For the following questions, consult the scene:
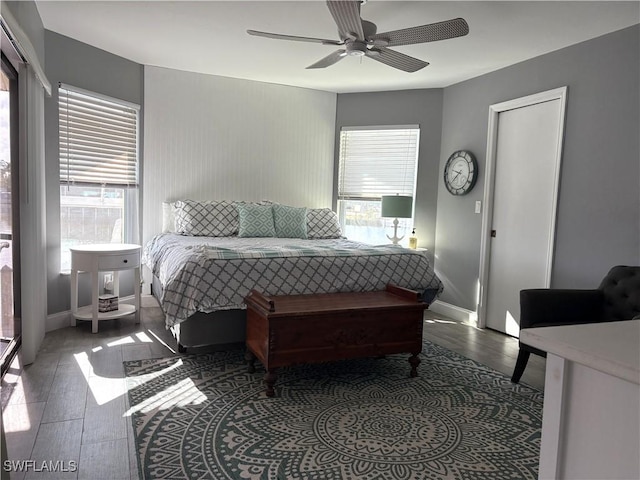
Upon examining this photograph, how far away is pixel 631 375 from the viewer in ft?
2.22

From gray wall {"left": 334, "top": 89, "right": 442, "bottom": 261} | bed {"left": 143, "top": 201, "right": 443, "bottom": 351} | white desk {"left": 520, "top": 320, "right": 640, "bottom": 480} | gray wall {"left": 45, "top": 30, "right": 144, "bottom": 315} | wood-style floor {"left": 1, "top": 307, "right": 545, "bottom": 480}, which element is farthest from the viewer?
gray wall {"left": 334, "top": 89, "right": 442, "bottom": 261}

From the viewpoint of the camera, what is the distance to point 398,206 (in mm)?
4730

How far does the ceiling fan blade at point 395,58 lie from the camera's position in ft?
9.83

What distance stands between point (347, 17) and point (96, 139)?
9.01ft

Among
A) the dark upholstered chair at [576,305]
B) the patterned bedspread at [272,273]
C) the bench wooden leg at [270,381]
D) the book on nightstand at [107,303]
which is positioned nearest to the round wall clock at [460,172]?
the patterned bedspread at [272,273]

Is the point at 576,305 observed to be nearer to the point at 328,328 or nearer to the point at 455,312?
the point at 328,328

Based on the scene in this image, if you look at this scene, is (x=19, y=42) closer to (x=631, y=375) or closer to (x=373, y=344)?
(x=373, y=344)

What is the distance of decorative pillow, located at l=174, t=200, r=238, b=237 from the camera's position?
432 cm


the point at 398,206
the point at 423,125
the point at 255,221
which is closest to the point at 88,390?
the point at 255,221

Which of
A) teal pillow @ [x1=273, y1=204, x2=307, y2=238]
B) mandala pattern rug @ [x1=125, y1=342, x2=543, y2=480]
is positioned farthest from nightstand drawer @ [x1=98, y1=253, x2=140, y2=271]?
teal pillow @ [x1=273, y1=204, x2=307, y2=238]

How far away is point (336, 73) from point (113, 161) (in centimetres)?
234

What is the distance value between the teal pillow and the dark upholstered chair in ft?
7.69

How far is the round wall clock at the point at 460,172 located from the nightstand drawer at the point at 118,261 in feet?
10.4

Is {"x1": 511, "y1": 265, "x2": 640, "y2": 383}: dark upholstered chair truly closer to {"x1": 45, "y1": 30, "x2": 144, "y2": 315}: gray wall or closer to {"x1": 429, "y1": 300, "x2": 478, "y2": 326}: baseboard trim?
{"x1": 429, "y1": 300, "x2": 478, "y2": 326}: baseboard trim
